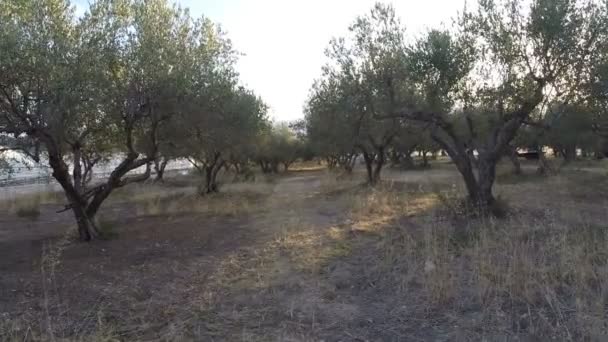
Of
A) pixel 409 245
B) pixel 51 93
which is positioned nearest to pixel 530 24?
pixel 409 245

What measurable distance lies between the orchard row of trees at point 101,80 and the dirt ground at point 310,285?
2.44 m

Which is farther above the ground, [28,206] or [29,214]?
[28,206]

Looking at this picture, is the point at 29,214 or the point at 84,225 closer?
the point at 84,225

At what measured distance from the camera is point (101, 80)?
31.7 ft

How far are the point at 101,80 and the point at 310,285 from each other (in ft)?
19.8

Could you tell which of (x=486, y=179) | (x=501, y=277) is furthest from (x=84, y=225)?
(x=486, y=179)

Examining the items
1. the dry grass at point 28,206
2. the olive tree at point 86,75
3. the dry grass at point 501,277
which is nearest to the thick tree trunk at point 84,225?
the olive tree at point 86,75

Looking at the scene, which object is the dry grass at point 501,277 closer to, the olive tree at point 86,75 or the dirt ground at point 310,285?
the dirt ground at point 310,285

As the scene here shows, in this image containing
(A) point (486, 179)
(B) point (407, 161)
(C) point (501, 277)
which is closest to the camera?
(C) point (501, 277)

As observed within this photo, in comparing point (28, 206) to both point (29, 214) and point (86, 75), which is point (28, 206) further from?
point (86, 75)

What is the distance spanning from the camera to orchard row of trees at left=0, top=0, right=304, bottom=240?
29.2 feet

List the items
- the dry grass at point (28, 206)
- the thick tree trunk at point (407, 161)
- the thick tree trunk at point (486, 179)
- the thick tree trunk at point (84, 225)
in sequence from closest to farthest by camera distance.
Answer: the thick tree trunk at point (84, 225), the thick tree trunk at point (486, 179), the dry grass at point (28, 206), the thick tree trunk at point (407, 161)

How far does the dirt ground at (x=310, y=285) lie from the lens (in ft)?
18.2

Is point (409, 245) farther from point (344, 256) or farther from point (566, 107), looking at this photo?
point (566, 107)
